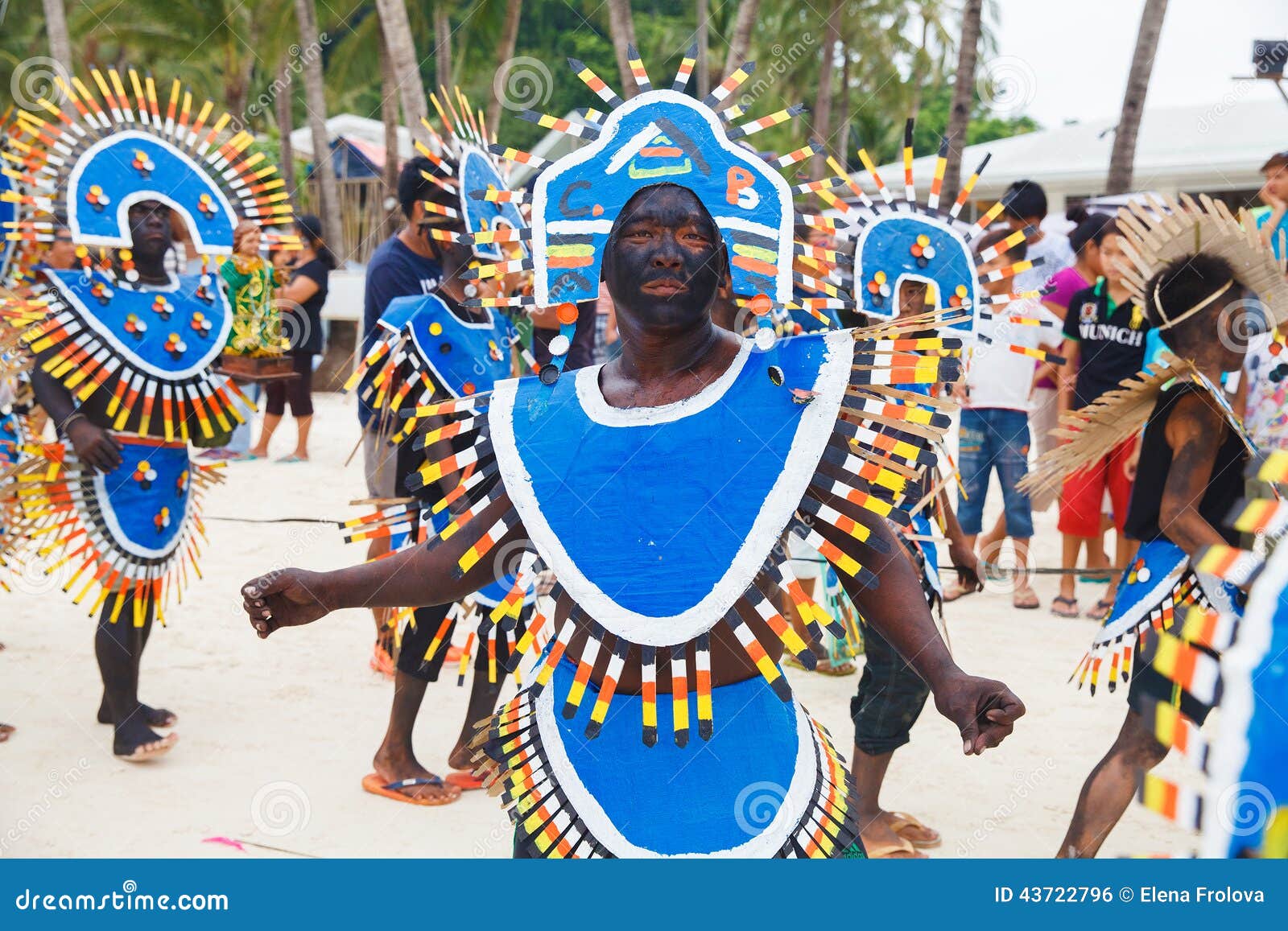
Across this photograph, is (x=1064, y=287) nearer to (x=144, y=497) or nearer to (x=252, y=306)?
(x=144, y=497)

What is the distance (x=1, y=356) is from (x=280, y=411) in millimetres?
6681

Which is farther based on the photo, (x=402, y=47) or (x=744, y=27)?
(x=402, y=47)

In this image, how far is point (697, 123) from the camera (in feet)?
7.73

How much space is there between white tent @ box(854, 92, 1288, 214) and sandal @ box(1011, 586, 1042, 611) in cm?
922

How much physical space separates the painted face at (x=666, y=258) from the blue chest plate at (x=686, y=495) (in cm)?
16

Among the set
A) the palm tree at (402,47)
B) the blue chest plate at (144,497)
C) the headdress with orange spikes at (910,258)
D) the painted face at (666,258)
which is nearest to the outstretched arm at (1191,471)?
the headdress with orange spikes at (910,258)

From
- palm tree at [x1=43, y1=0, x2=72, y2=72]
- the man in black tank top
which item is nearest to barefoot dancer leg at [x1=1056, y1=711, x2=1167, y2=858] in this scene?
the man in black tank top

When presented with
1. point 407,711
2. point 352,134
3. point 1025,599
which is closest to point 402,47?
point 1025,599

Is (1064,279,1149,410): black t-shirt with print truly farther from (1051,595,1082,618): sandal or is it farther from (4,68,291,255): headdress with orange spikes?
(4,68,291,255): headdress with orange spikes

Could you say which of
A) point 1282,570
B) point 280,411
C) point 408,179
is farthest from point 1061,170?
point 1282,570

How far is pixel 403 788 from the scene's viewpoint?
4.45 m

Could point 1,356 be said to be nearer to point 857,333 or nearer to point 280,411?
point 857,333

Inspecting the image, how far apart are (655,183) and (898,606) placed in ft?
2.79

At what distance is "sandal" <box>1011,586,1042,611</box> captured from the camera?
6.86 m
